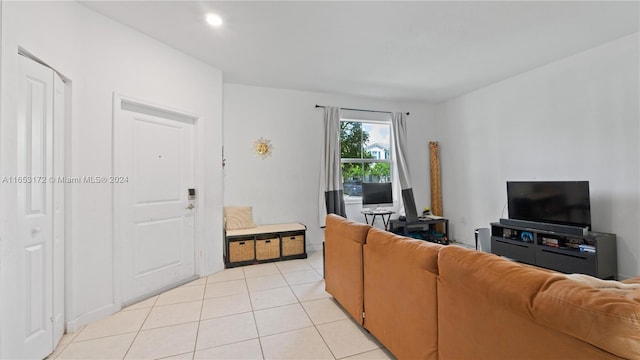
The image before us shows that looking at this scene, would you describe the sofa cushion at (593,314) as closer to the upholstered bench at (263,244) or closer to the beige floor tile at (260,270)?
the beige floor tile at (260,270)

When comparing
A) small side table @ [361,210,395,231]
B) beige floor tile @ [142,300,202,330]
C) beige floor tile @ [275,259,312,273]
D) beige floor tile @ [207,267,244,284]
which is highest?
small side table @ [361,210,395,231]

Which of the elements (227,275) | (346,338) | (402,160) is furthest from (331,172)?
(346,338)

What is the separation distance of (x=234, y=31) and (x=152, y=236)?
92.4 inches

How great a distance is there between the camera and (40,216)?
190 centimetres

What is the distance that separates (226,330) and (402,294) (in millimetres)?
1468

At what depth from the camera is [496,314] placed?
44.9 inches

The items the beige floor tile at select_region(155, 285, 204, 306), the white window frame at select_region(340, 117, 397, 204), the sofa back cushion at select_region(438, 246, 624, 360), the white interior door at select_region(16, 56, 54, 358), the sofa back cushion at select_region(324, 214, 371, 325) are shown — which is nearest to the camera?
the sofa back cushion at select_region(438, 246, 624, 360)

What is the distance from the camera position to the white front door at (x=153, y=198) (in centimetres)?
272

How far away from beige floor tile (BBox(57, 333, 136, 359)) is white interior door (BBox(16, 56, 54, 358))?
0.14 metres

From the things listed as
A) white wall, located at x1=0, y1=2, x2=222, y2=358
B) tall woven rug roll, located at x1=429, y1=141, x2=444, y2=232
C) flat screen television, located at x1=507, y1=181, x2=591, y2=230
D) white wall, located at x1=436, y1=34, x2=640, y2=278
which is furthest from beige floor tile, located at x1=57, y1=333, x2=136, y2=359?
tall woven rug roll, located at x1=429, y1=141, x2=444, y2=232

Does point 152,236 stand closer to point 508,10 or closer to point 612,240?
point 508,10

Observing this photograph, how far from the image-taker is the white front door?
A: 272 centimetres

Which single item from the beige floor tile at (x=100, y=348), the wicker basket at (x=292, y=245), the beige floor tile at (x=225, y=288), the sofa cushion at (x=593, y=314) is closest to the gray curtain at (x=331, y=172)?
the wicker basket at (x=292, y=245)

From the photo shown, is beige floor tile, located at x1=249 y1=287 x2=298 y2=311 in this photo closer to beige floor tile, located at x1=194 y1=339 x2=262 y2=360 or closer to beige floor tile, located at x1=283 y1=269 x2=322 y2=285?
beige floor tile, located at x1=283 y1=269 x2=322 y2=285
